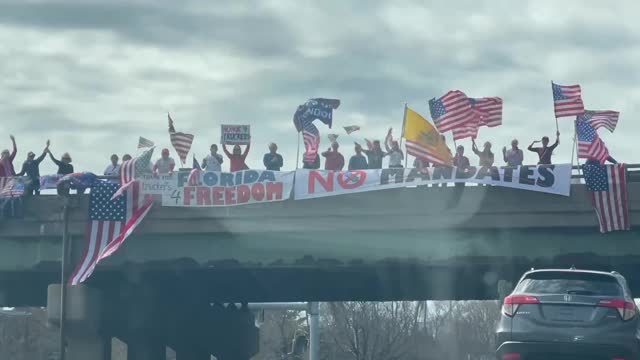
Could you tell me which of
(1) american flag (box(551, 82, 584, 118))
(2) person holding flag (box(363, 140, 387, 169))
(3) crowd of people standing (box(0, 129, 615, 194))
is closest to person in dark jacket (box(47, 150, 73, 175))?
(3) crowd of people standing (box(0, 129, 615, 194))

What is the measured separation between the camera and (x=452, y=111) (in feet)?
98.2

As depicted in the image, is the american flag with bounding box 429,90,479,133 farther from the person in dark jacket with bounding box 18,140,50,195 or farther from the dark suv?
the dark suv

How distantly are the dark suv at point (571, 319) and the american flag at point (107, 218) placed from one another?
16.2 m

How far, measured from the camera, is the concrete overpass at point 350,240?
29.6 meters

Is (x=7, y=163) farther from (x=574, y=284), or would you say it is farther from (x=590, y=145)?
(x=574, y=284)

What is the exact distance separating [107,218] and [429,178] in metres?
8.07

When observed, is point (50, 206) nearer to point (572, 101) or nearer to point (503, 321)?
point (572, 101)

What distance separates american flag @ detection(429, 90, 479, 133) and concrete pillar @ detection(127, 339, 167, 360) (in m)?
14.4

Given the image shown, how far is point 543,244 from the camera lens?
98.6ft

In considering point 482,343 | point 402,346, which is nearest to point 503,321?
point 402,346

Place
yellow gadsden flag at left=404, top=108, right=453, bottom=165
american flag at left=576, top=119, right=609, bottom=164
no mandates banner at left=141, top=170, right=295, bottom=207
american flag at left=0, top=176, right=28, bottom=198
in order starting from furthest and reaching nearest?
american flag at left=0, top=176, right=28, bottom=198, no mandates banner at left=141, top=170, right=295, bottom=207, yellow gadsden flag at left=404, top=108, right=453, bottom=165, american flag at left=576, top=119, right=609, bottom=164

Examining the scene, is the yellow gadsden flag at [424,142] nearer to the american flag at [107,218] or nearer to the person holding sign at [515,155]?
the person holding sign at [515,155]

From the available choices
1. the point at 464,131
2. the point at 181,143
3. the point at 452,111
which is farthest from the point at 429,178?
the point at 181,143

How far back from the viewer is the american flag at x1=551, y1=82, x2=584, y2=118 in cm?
2964
